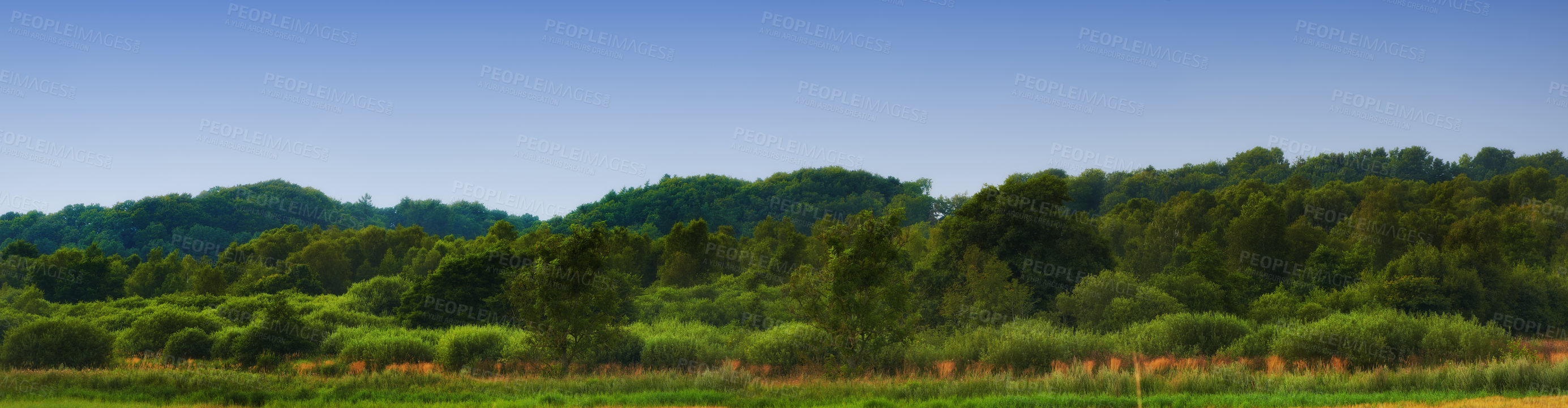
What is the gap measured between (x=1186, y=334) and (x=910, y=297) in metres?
9.22

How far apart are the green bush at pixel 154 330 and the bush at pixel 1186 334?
30.1m

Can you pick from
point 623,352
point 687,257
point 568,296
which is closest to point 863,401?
point 568,296

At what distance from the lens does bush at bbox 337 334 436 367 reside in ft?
76.8

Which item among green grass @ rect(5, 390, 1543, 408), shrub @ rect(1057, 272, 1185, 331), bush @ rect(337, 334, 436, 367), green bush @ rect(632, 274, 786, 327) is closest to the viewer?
green grass @ rect(5, 390, 1543, 408)

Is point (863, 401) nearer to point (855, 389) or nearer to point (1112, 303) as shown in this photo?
point (855, 389)

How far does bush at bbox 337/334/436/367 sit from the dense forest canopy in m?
3.09

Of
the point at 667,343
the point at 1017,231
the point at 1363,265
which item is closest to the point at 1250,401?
the point at 667,343

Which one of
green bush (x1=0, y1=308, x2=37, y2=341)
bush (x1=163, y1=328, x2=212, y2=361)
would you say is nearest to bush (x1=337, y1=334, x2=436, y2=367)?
bush (x1=163, y1=328, x2=212, y2=361)

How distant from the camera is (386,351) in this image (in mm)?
23672

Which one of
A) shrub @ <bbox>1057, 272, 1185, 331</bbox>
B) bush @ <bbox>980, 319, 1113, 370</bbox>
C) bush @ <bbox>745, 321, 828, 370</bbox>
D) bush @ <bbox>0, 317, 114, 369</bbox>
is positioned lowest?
bush @ <bbox>0, 317, 114, 369</bbox>

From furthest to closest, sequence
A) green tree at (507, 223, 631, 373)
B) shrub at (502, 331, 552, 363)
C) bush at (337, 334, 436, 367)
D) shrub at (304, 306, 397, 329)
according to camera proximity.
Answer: shrub at (304, 306, 397, 329) → bush at (337, 334, 436, 367) → shrub at (502, 331, 552, 363) → green tree at (507, 223, 631, 373)

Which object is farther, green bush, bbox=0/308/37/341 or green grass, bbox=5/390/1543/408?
green bush, bbox=0/308/37/341

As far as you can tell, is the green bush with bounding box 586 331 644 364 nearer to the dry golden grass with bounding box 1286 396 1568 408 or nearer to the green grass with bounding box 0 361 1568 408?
the green grass with bounding box 0 361 1568 408

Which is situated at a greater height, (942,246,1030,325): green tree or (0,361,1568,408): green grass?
(942,246,1030,325): green tree
